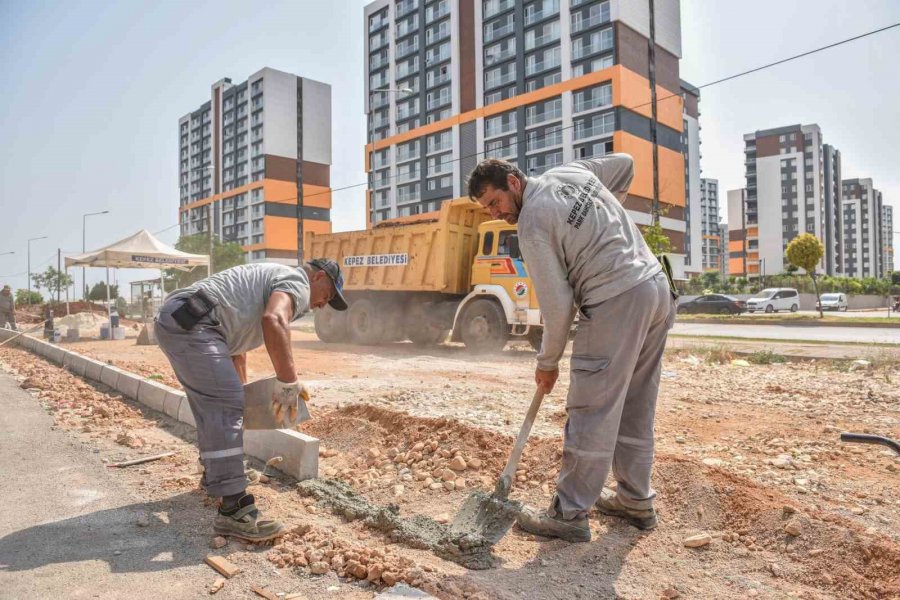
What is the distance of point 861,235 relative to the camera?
105m

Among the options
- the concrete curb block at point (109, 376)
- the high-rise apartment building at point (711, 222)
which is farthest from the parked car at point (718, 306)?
the high-rise apartment building at point (711, 222)

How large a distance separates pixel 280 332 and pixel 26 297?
5771cm

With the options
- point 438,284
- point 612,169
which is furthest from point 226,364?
point 438,284

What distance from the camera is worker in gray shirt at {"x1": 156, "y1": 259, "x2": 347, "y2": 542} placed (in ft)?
9.13

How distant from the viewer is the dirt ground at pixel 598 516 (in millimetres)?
2430

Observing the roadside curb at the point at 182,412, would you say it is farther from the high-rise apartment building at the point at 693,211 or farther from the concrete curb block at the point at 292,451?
the high-rise apartment building at the point at 693,211

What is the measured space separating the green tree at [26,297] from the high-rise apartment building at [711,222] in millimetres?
103987

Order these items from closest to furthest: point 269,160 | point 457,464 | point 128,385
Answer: point 457,464 < point 128,385 < point 269,160

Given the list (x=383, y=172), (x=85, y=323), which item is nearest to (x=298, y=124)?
(x=383, y=172)

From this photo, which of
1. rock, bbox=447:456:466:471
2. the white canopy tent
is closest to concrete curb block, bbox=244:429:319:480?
rock, bbox=447:456:466:471

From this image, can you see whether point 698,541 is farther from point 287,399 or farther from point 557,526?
point 287,399

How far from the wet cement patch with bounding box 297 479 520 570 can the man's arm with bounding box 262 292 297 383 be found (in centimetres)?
80

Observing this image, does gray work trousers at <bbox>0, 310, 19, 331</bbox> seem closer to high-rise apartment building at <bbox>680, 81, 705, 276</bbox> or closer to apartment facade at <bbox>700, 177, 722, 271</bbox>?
high-rise apartment building at <bbox>680, 81, 705, 276</bbox>

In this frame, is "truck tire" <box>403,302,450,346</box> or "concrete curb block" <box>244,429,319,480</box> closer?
"concrete curb block" <box>244,429,319,480</box>
